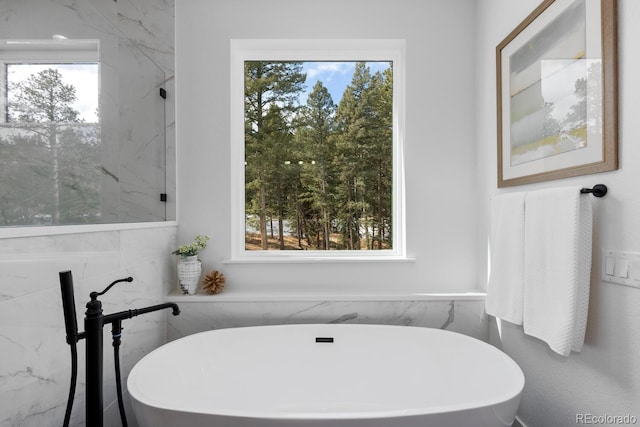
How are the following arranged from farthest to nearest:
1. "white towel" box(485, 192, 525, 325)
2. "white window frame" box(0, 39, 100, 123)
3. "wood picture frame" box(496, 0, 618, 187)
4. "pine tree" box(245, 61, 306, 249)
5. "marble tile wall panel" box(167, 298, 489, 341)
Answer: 1. "pine tree" box(245, 61, 306, 249)
2. "marble tile wall panel" box(167, 298, 489, 341)
3. "white towel" box(485, 192, 525, 325)
4. "wood picture frame" box(496, 0, 618, 187)
5. "white window frame" box(0, 39, 100, 123)

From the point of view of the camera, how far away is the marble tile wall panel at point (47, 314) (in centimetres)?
106

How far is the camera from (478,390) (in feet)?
5.03

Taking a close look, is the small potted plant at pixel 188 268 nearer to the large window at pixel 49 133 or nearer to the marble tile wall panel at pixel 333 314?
the marble tile wall panel at pixel 333 314

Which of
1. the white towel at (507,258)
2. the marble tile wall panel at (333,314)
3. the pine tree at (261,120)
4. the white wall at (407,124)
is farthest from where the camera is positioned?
the pine tree at (261,120)

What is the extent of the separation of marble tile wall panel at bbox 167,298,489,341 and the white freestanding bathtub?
0.13 m

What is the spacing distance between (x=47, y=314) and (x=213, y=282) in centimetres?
89

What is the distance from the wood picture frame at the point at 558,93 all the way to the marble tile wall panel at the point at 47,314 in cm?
192

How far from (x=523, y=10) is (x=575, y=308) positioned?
1391mm

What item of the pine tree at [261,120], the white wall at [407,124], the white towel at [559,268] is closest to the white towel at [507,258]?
the white towel at [559,268]

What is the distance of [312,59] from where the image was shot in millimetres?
2242

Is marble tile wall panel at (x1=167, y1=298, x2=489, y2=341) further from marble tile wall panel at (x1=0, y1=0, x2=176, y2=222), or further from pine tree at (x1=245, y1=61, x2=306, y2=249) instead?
marble tile wall panel at (x1=0, y1=0, x2=176, y2=222)

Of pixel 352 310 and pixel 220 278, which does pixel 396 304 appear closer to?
pixel 352 310

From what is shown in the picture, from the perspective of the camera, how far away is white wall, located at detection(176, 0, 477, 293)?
2.11 metres

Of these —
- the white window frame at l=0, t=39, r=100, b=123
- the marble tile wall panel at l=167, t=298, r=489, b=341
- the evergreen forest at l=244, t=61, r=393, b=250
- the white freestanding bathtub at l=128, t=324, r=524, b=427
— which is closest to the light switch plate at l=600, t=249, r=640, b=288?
the white freestanding bathtub at l=128, t=324, r=524, b=427
